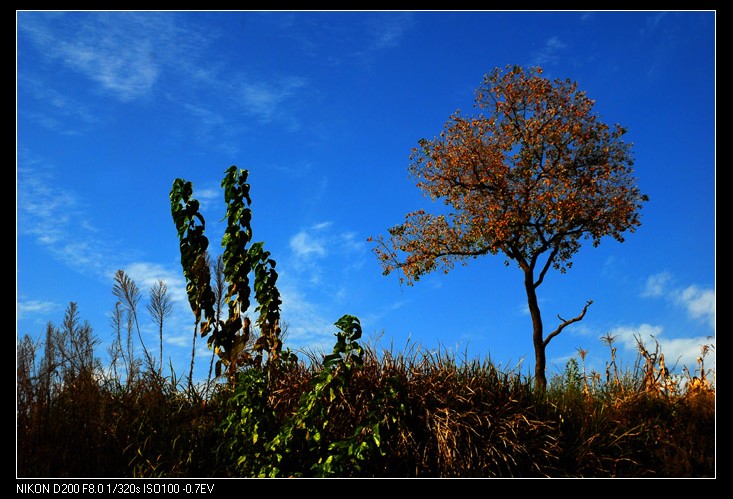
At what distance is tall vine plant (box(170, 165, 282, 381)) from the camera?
8.48m

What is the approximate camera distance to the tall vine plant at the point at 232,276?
334 inches

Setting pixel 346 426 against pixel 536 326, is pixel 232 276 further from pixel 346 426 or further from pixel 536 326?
pixel 536 326

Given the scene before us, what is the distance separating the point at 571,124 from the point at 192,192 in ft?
37.3

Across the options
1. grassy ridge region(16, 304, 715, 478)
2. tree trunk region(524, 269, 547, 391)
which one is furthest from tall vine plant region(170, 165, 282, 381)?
tree trunk region(524, 269, 547, 391)

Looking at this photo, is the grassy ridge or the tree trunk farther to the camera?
the tree trunk

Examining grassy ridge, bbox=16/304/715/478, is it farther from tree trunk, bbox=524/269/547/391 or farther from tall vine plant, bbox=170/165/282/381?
tree trunk, bbox=524/269/547/391

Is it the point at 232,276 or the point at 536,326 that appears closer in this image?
the point at 232,276

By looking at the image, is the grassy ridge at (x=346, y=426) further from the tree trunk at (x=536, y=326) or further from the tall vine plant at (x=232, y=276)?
the tree trunk at (x=536, y=326)

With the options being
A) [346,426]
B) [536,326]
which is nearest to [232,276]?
[346,426]

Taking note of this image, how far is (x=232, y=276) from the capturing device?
852 cm

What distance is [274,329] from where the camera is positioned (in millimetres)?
8984

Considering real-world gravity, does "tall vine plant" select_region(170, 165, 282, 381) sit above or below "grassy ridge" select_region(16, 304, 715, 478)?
above

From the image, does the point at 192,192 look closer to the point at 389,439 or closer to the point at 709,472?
the point at 389,439

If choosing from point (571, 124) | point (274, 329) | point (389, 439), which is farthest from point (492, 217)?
point (389, 439)
